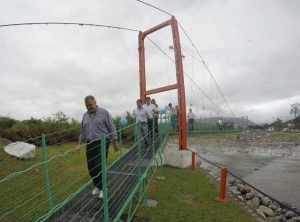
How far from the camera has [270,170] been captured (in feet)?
35.4

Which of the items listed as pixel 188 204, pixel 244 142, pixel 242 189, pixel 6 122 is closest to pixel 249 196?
pixel 242 189

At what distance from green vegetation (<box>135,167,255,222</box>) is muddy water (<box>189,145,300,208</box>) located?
2001mm

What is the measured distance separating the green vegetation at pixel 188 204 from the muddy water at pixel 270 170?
6.56 ft

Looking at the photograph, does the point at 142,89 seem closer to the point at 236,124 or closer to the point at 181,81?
the point at 181,81

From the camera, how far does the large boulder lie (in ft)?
27.6

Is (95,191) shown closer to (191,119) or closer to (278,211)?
(278,211)

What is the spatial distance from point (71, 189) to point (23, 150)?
306 centimetres

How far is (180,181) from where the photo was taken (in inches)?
298

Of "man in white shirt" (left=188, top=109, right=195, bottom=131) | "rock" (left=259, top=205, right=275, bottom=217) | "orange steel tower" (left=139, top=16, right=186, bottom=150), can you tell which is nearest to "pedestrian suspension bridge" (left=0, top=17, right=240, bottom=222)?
"orange steel tower" (left=139, top=16, right=186, bottom=150)

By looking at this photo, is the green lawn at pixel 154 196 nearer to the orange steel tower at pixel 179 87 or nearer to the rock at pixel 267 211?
the rock at pixel 267 211

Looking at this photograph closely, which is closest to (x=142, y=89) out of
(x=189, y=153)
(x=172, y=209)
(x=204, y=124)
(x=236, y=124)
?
(x=189, y=153)

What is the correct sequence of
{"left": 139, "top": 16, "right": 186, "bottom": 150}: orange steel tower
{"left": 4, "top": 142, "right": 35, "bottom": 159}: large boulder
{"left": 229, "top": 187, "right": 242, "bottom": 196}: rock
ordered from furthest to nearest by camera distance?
{"left": 139, "top": 16, "right": 186, "bottom": 150}: orange steel tower < {"left": 4, "top": 142, "right": 35, "bottom": 159}: large boulder < {"left": 229, "top": 187, "right": 242, "bottom": 196}: rock

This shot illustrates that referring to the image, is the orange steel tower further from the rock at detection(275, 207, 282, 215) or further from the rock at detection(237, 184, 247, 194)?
the rock at detection(275, 207, 282, 215)

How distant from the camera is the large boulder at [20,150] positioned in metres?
8.41
